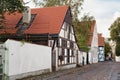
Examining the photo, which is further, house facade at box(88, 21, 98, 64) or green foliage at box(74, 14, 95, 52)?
house facade at box(88, 21, 98, 64)

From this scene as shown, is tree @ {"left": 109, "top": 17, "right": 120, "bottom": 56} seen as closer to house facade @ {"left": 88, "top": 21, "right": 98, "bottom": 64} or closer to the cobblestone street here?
house facade @ {"left": 88, "top": 21, "right": 98, "bottom": 64}

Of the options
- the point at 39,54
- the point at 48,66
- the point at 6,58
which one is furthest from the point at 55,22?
the point at 6,58

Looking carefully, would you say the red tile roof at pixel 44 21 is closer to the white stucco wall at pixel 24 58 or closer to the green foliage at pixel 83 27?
the white stucco wall at pixel 24 58

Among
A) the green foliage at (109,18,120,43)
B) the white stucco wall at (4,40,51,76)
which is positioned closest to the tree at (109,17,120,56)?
the green foliage at (109,18,120,43)

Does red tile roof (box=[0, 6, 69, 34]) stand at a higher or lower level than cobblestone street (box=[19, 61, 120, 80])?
higher

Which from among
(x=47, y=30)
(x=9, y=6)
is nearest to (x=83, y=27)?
(x=47, y=30)

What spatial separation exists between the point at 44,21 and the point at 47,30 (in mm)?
2179

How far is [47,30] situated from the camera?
33719 mm

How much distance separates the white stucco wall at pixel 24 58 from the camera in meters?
20.2

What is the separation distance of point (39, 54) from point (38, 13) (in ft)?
37.5

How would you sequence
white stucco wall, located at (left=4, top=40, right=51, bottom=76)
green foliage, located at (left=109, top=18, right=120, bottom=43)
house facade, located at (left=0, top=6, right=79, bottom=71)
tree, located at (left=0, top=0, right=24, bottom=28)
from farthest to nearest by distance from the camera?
green foliage, located at (left=109, top=18, right=120, bottom=43)
house facade, located at (left=0, top=6, right=79, bottom=71)
tree, located at (left=0, top=0, right=24, bottom=28)
white stucco wall, located at (left=4, top=40, right=51, bottom=76)

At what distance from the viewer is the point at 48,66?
30391 mm

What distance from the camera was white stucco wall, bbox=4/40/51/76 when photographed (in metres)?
20.2

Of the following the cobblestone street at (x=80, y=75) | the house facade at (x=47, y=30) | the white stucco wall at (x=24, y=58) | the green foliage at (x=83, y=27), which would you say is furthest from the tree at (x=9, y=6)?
the green foliage at (x=83, y=27)
